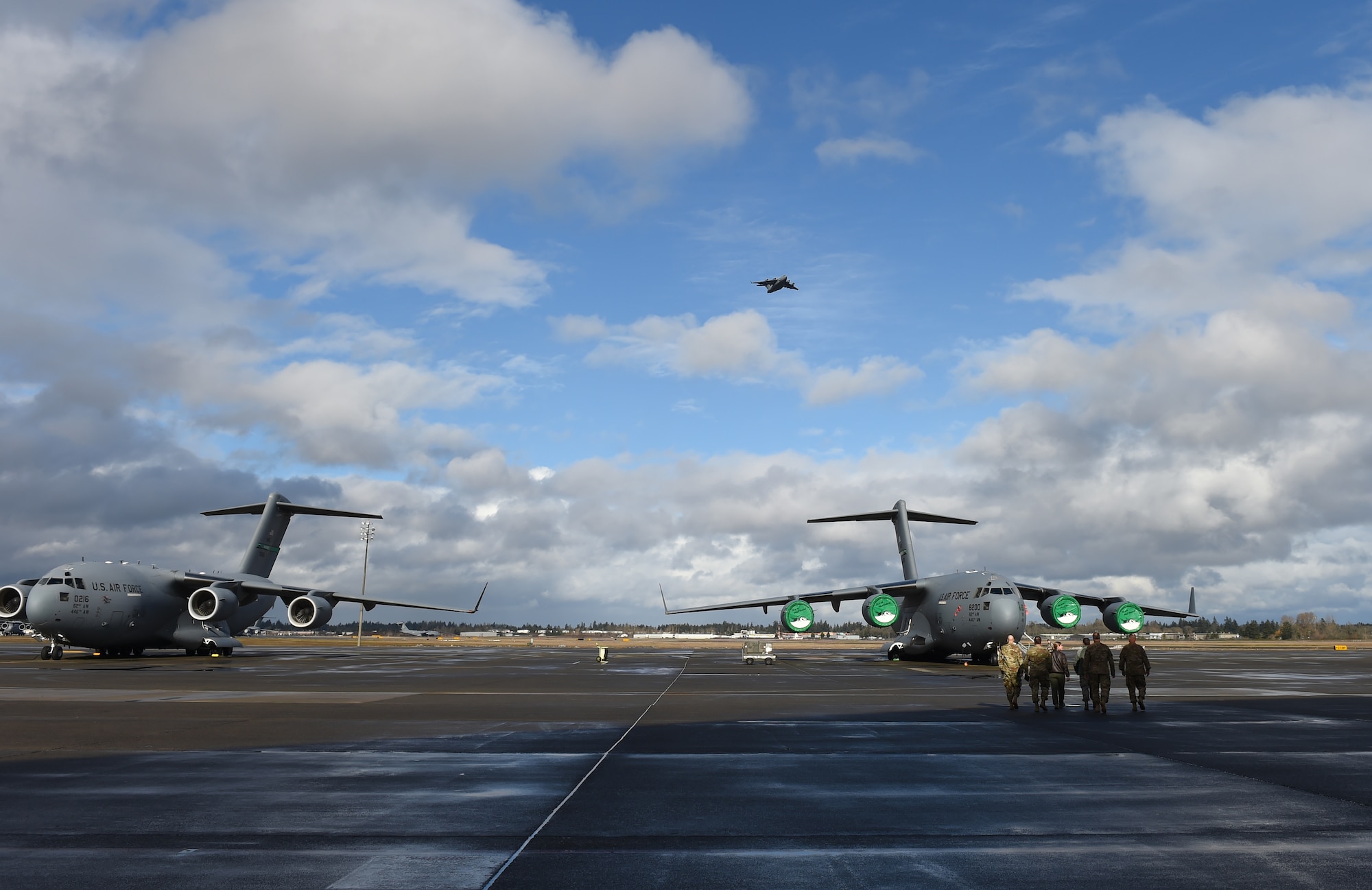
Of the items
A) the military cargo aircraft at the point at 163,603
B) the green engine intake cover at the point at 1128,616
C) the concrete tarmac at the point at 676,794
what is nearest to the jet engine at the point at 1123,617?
the green engine intake cover at the point at 1128,616

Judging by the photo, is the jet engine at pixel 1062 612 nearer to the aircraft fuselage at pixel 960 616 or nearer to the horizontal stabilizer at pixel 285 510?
the aircraft fuselage at pixel 960 616

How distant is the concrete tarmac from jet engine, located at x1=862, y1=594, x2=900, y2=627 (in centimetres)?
2309

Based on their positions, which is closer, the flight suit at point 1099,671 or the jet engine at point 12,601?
the flight suit at point 1099,671

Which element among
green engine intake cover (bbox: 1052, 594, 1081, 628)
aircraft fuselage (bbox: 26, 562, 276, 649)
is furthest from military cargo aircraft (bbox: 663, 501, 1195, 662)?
aircraft fuselage (bbox: 26, 562, 276, 649)

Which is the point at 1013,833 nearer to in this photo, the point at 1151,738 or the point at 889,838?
the point at 889,838

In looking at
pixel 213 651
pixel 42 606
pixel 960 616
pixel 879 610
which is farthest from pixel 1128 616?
pixel 42 606

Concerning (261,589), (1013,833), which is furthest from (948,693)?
(261,589)

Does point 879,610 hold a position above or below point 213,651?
above

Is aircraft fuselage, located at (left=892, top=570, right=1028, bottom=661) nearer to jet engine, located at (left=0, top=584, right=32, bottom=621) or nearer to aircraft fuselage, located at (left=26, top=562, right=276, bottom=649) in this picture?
aircraft fuselage, located at (left=26, top=562, right=276, bottom=649)

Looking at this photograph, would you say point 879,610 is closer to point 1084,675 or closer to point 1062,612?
point 1062,612

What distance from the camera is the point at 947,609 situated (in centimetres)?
4025

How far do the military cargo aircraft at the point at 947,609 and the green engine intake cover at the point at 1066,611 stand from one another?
31mm

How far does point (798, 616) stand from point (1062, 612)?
1184cm

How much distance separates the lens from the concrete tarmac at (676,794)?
6531 millimetres
